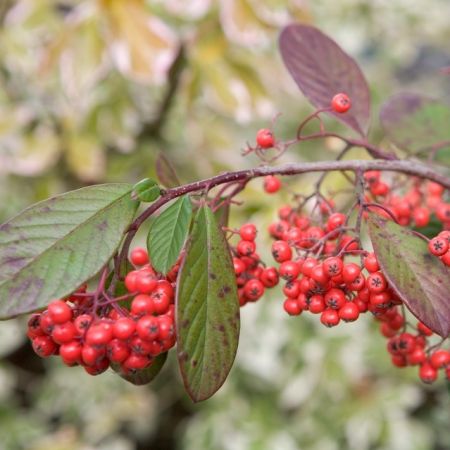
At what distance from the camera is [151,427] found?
1.96 m

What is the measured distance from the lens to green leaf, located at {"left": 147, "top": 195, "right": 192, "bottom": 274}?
0.52 meters

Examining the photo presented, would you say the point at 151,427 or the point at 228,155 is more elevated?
the point at 228,155

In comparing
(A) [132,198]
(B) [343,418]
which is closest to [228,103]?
(B) [343,418]

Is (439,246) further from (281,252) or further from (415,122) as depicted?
(415,122)

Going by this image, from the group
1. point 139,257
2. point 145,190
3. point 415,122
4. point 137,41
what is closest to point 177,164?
point 137,41

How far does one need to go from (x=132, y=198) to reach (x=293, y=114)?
5.89 ft

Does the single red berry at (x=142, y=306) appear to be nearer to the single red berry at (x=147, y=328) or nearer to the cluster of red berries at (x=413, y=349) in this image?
the single red berry at (x=147, y=328)

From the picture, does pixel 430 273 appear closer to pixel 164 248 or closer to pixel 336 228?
pixel 336 228

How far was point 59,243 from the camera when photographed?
49cm

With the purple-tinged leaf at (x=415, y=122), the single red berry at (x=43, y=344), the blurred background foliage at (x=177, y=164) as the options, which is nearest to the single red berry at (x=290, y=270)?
the single red berry at (x=43, y=344)

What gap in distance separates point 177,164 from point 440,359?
4.26ft

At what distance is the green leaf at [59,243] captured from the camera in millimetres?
462

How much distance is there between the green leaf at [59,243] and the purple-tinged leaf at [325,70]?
0.29 metres

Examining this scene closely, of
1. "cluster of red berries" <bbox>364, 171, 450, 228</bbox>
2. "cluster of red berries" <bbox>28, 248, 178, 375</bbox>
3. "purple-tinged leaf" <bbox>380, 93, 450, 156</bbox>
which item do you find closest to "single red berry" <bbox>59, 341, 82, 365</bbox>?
"cluster of red berries" <bbox>28, 248, 178, 375</bbox>
